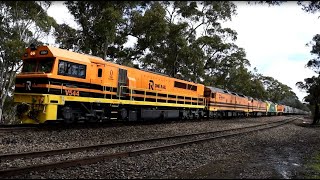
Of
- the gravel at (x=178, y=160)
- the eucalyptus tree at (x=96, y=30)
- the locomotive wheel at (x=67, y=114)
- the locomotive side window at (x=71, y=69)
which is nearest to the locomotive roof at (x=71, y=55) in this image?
the locomotive side window at (x=71, y=69)

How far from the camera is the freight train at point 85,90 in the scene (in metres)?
13.9

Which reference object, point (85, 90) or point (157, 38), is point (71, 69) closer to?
point (85, 90)

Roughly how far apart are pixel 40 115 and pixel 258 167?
9.13m

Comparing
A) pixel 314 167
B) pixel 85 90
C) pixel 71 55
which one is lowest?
pixel 314 167

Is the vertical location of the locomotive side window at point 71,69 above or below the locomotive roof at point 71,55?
below

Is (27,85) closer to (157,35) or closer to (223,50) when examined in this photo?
(157,35)

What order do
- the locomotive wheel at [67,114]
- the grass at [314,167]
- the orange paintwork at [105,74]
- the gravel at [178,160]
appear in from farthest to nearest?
the orange paintwork at [105,74], the locomotive wheel at [67,114], the grass at [314,167], the gravel at [178,160]

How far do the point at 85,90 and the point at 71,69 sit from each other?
1301 mm

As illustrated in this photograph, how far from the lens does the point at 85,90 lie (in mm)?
15672

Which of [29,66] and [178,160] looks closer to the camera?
[178,160]

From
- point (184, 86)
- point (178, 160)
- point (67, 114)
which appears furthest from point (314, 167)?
point (184, 86)

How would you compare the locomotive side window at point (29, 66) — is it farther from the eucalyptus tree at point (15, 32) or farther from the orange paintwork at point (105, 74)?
the eucalyptus tree at point (15, 32)

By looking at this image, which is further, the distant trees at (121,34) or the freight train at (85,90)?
the distant trees at (121,34)

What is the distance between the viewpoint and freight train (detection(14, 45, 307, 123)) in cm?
1388
